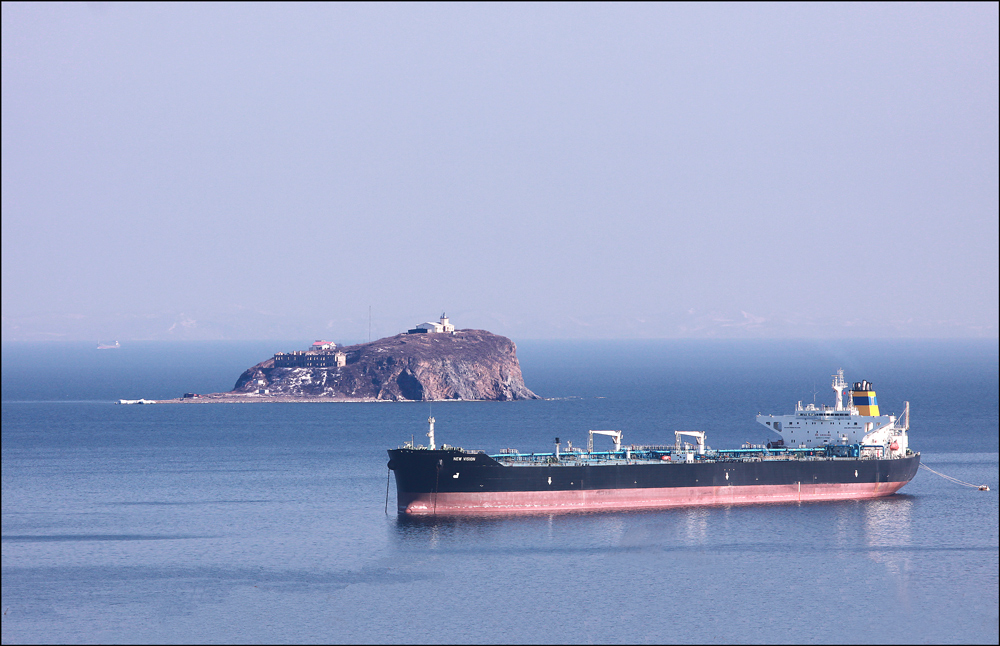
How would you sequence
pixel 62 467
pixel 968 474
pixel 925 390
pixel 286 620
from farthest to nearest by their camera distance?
1. pixel 925 390
2. pixel 62 467
3. pixel 968 474
4. pixel 286 620

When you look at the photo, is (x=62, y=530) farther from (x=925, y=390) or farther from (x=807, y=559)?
(x=925, y=390)

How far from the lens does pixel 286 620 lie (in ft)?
136

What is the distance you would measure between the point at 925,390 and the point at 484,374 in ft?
218

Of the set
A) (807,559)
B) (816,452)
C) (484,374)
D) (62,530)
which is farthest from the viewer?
(484,374)

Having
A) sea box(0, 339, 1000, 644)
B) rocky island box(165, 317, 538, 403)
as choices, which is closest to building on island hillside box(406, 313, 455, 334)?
rocky island box(165, 317, 538, 403)

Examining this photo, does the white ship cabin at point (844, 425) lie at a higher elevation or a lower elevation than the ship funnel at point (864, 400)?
lower

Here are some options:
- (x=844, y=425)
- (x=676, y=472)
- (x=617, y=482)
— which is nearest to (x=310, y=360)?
(x=844, y=425)

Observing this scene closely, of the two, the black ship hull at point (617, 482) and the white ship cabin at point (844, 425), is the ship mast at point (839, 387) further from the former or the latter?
the black ship hull at point (617, 482)

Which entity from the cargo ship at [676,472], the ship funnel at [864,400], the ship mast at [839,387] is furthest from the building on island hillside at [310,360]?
the ship funnel at [864,400]

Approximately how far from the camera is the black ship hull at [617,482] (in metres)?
61.7

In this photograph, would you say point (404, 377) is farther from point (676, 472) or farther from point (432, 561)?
point (432, 561)

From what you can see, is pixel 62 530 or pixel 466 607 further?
pixel 62 530

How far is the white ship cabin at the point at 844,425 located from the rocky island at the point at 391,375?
9805cm

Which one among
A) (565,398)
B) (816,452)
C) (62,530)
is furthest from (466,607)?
(565,398)
